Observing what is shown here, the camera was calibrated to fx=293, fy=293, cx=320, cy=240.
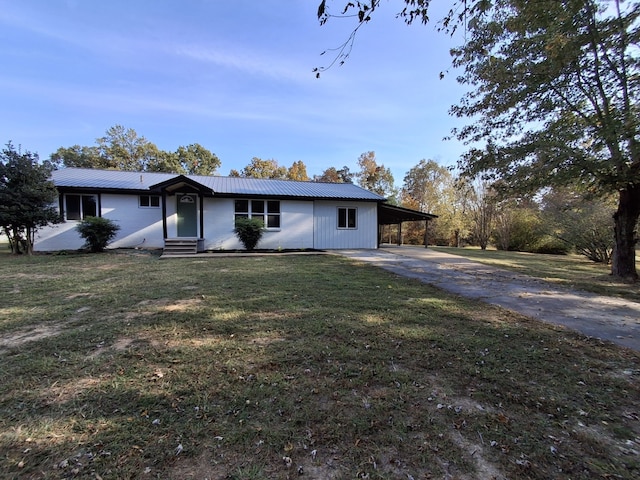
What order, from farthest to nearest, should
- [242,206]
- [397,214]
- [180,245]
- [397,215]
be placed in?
[397,215] < [397,214] < [242,206] < [180,245]

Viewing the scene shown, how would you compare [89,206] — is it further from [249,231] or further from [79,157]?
[79,157]

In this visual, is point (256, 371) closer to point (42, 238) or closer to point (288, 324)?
point (288, 324)

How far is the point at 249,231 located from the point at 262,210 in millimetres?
1589

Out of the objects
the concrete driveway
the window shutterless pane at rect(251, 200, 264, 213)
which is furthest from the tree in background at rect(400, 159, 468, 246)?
the concrete driveway

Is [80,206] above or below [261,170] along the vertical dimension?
below

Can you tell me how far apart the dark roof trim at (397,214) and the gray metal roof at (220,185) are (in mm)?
931

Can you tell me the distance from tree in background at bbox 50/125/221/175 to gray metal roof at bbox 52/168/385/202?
2090cm

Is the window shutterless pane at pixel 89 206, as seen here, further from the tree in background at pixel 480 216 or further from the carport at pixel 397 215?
the tree in background at pixel 480 216

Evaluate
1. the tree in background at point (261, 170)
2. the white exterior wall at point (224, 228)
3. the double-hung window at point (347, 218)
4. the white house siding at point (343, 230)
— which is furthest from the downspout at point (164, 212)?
the tree in background at point (261, 170)

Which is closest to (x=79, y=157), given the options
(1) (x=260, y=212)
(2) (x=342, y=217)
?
(1) (x=260, y=212)

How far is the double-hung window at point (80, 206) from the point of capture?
13531 mm

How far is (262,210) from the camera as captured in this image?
14797mm

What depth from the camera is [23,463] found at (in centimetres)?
163

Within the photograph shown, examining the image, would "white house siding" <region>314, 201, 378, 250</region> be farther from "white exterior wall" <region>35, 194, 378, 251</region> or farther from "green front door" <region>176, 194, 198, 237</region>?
"green front door" <region>176, 194, 198, 237</region>
